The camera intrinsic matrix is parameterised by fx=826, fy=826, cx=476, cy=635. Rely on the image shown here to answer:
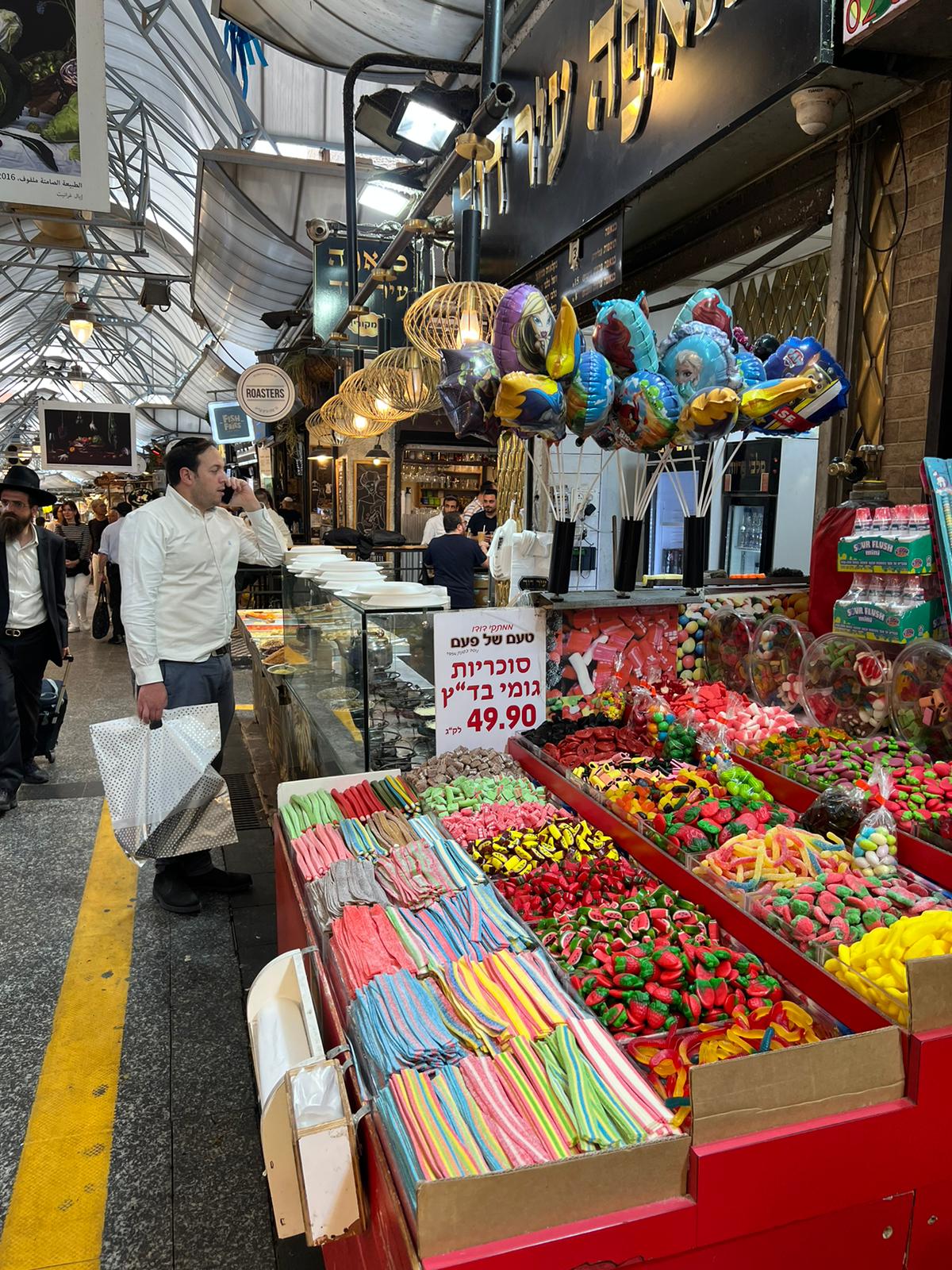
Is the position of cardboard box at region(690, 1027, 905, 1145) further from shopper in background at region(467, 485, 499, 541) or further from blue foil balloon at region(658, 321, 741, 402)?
shopper in background at region(467, 485, 499, 541)

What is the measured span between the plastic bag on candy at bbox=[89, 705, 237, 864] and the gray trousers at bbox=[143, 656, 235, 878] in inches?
5.8

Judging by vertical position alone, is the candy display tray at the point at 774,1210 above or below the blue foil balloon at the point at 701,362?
below

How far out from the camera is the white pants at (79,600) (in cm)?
1333

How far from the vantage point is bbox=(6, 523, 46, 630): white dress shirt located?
5.19 metres

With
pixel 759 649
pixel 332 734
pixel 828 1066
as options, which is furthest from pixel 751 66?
pixel 828 1066

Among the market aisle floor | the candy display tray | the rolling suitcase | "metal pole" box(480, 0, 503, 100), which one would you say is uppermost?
"metal pole" box(480, 0, 503, 100)

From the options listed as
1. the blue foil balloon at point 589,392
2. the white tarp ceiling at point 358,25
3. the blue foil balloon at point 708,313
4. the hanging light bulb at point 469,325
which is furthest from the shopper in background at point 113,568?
the blue foil balloon at point 708,313

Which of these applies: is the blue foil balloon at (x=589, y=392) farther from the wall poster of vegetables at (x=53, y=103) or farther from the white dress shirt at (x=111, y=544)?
the white dress shirt at (x=111, y=544)

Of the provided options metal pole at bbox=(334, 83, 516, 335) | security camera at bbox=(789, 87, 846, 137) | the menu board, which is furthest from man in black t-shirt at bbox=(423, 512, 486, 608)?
security camera at bbox=(789, 87, 846, 137)

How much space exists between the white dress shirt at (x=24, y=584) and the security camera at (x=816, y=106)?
4772 millimetres

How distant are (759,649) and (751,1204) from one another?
7.74 feet

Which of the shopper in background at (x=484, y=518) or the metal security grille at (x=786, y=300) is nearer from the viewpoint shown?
the metal security grille at (x=786, y=300)

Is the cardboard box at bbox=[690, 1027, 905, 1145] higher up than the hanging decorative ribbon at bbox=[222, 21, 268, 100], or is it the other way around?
the hanging decorative ribbon at bbox=[222, 21, 268, 100]

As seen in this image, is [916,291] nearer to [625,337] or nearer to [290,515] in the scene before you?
[625,337]
